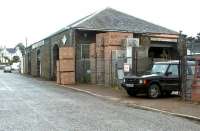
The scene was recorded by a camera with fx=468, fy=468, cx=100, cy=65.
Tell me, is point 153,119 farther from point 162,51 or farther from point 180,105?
point 162,51

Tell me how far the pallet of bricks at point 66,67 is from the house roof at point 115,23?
141 inches

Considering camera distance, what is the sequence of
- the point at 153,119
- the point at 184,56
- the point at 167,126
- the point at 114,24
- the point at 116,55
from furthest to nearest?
1. the point at 114,24
2. the point at 116,55
3. the point at 184,56
4. the point at 153,119
5. the point at 167,126

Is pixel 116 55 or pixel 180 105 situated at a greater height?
pixel 116 55

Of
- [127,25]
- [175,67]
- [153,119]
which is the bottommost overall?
[153,119]

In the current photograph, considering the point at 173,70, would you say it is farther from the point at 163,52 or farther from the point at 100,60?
the point at 163,52

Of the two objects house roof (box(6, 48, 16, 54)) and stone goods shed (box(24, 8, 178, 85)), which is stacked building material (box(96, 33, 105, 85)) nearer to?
stone goods shed (box(24, 8, 178, 85))

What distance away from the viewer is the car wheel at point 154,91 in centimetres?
2145

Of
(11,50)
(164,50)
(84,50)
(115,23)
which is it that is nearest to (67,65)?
(84,50)

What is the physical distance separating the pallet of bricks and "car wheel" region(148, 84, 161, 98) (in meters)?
14.5

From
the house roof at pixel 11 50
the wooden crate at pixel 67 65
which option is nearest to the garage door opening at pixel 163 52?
the wooden crate at pixel 67 65

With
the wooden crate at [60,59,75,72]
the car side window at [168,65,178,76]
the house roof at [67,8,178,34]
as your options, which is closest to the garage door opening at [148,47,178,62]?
the house roof at [67,8,178,34]

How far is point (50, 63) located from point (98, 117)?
3556cm

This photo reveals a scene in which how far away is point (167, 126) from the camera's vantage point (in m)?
12.3

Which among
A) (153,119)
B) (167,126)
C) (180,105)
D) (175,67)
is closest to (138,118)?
(153,119)
